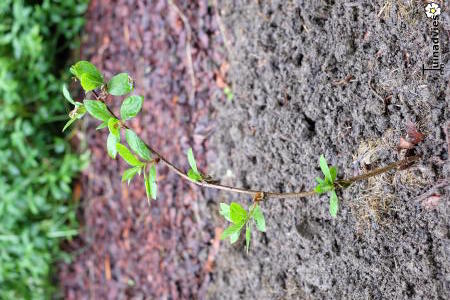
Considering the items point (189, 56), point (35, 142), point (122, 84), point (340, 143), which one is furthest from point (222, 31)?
point (35, 142)

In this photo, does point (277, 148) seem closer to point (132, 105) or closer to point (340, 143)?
point (340, 143)

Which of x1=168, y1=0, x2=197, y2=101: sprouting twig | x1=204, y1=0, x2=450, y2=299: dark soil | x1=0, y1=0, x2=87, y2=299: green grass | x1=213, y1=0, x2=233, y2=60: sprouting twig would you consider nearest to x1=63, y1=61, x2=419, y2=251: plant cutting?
x1=204, y1=0, x2=450, y2=299: dark soil

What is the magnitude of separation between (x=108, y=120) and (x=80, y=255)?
1.72m

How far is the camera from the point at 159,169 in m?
2.22

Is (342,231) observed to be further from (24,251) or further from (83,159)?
(24,251)

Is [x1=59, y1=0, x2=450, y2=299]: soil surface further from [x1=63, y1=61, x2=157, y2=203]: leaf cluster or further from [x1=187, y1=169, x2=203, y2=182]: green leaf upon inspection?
[x1=63, y1=61, x2=157, y2=203]: leaf cluster

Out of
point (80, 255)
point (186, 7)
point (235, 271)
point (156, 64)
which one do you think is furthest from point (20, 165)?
point (235, 271)

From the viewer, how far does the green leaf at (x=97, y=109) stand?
114cm

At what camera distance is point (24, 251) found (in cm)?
272

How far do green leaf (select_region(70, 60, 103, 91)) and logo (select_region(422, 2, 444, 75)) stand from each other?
719 mm

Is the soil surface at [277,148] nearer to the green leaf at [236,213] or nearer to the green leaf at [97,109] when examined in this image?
the green leaf at [236,213]

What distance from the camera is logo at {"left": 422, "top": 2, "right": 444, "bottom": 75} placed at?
1131mm

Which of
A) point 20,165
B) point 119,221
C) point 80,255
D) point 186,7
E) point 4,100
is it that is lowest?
point 80,255

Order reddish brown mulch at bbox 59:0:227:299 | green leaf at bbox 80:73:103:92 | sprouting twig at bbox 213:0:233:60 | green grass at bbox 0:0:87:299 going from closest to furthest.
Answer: green leaf at bbox 80:73:103:92 → sprouting twig at bbox 213:0:233:60 → reddish brown mulch at bbox 59:0:227:299 → green grass at bbox 0:0:87:299
